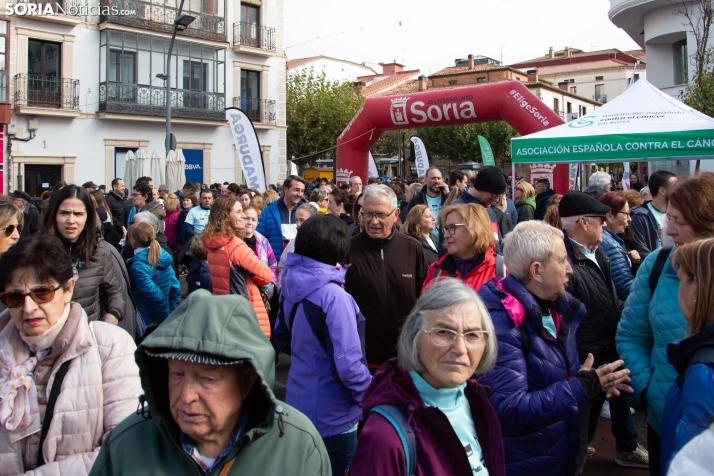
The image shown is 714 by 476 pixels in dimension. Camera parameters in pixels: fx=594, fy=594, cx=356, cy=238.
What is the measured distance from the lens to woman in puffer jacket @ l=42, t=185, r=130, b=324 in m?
3.54

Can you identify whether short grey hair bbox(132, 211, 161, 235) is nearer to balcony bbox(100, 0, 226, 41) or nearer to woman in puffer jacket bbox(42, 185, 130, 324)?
woman in puffer jacket bbox(42, 185, 130, 324)

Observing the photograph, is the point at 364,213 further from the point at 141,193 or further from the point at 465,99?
the point at 465,99

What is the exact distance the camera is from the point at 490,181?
523 cm

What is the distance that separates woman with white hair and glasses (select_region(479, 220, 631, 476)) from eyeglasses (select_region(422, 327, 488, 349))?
42 cm

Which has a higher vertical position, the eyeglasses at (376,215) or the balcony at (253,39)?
the balcony at (253,39)

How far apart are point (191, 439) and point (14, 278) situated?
3.80 feet

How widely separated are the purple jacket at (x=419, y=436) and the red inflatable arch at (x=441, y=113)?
39.1 feet

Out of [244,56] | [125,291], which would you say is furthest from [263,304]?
[244,56]

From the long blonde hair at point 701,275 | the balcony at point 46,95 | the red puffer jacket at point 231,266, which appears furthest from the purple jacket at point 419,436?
the balcony at point 46,95

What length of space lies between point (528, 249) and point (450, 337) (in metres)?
0.87

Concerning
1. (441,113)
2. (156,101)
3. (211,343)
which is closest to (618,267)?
(211,343)

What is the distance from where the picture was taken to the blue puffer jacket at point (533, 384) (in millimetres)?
2314

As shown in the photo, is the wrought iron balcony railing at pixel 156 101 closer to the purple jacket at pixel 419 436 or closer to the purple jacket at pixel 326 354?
the purple jacket at pixel 326 354

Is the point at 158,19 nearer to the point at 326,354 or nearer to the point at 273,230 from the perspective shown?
the point at 273,230
